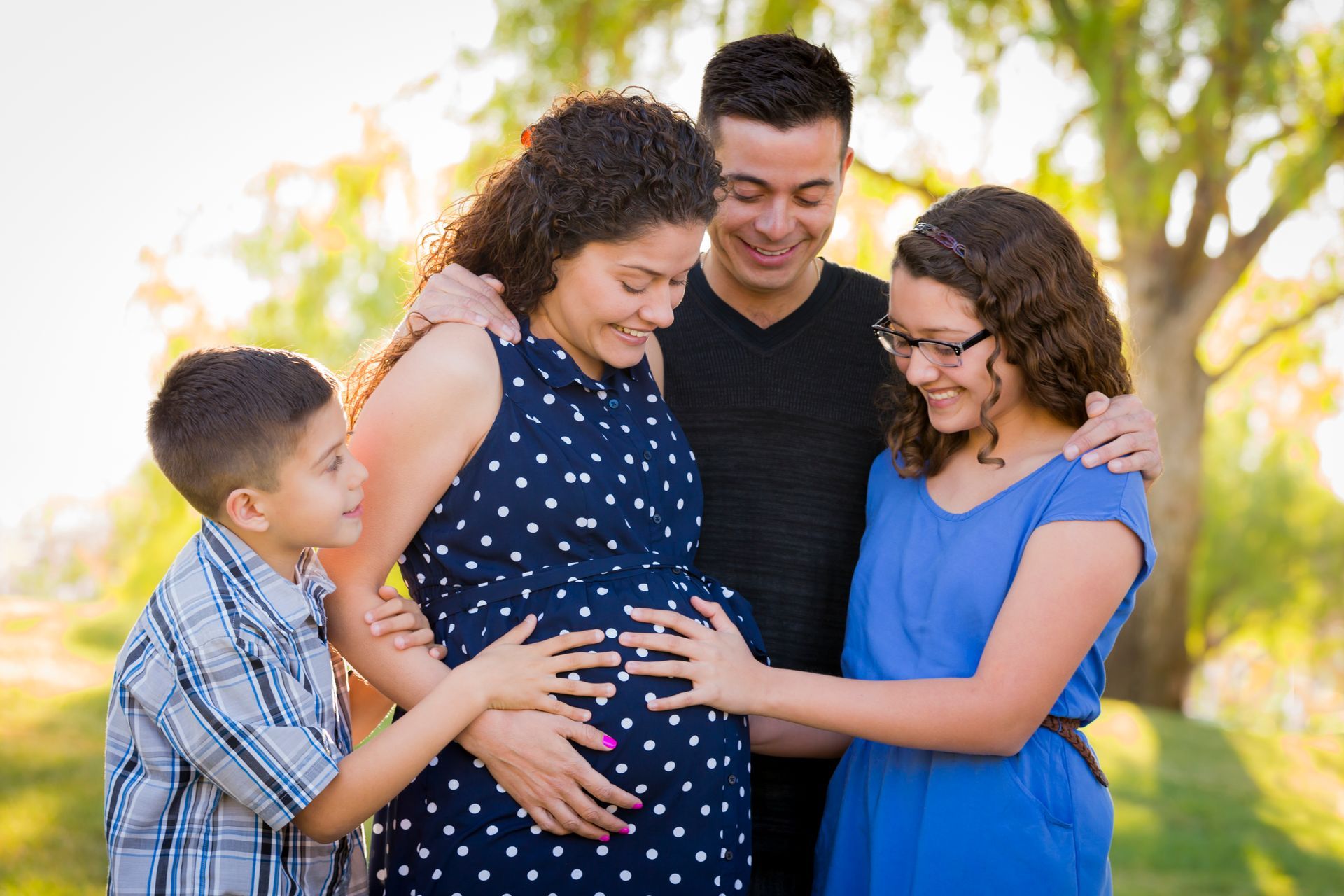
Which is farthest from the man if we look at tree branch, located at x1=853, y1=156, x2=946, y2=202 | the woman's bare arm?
tree branch, located at x1=853, y1=156, x2=946, y2=202

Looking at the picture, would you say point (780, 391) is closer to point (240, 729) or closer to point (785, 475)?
point (785, 475)

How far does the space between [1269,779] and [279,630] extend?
6.53 m

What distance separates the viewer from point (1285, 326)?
10.1 meters

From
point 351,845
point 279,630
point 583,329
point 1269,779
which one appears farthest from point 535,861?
point 1269,779

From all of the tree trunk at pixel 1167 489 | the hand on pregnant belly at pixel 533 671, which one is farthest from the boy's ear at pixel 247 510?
the tree trunk at pixel 1167 489

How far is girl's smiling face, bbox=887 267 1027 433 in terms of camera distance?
2170mm

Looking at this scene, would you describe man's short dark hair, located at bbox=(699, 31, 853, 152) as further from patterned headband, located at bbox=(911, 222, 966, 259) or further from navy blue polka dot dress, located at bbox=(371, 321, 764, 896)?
navy blue polka dot dress, located at bbox=(371, 321, 764, 896)

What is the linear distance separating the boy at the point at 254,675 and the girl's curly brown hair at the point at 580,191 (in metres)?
0.32

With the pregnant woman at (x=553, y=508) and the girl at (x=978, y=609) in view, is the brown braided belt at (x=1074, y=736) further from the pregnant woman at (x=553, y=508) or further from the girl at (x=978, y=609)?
the pregnant woman at (x=553, y=508)

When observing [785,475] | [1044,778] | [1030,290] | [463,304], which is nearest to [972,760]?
[1044,778]

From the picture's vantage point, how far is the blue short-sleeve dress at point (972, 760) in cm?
205

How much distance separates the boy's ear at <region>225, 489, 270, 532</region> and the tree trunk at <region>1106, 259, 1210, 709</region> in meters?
8.62

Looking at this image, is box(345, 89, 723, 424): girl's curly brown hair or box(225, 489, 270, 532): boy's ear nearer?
box(225, 489, 270, 532): boy's ear

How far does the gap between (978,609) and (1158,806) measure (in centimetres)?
462
